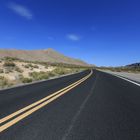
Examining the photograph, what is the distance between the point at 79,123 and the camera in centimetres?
620

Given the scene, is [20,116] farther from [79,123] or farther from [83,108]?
[83,108]

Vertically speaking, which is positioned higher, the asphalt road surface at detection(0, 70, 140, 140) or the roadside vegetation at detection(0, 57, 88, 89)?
the asphalt road surface at detection(0, 70, 140, 140)

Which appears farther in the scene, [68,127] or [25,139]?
[68,127]

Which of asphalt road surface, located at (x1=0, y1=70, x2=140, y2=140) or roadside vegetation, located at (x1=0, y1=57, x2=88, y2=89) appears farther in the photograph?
roadside vegetation, located at (x1=0, y1=57, x2=88, y2=89)

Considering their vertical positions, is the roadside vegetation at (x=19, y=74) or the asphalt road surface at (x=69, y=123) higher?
the asphalt road surface at (x=69, y=123)

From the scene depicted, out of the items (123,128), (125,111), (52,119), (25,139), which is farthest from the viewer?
(125,111)

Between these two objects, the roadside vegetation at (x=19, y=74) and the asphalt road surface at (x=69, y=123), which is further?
the roadside vegetation at (x=19, y=74)

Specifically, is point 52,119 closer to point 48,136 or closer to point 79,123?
point 79,123

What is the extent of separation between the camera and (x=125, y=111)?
7926mm

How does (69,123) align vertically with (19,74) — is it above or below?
above

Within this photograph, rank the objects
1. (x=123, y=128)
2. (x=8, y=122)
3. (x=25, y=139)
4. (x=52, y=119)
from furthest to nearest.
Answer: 1. (x=52, y=119)
2. (x=8, y=122)
3. (x=123, y=128)
4. (x=25, y=139)

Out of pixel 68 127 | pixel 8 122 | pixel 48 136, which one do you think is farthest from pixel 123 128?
pixel 8 122

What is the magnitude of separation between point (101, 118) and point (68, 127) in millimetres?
1354

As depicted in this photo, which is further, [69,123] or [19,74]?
[19,74]
